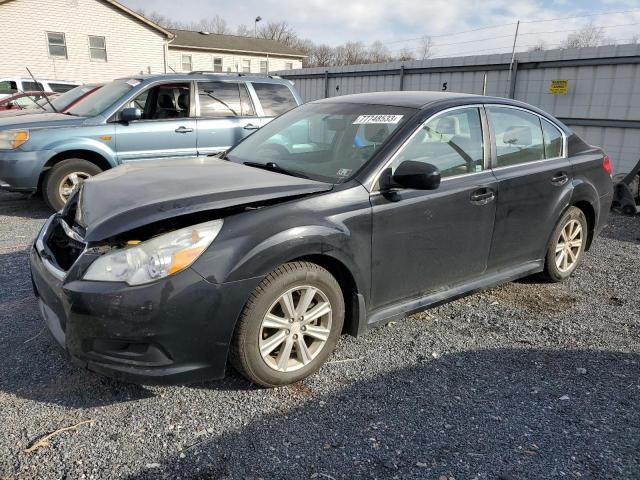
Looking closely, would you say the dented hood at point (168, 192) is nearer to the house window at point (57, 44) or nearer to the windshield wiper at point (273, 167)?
the windshield wiper at point (273, 167)

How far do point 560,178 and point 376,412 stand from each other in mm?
2719

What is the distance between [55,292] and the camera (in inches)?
102

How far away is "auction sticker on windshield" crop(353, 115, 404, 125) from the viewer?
344cm

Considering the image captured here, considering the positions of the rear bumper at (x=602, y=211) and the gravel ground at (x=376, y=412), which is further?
the rear bumper at (x=602, y=211)

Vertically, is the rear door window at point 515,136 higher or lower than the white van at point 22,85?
lower

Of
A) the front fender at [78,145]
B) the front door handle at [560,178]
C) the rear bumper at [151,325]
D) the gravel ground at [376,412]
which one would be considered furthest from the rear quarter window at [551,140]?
the front fender at [78,145]

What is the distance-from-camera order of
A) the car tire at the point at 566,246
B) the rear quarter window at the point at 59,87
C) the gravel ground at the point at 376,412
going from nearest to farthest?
the gravel ground at the point at 376,412, the car tire at the point at 566,246, the rear quarter window at the point at 59,87

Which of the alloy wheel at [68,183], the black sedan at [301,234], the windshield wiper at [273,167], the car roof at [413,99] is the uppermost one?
the car roof at [413,99]

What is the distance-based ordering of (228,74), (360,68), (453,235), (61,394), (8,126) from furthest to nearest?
(360,68) < (228,74) < (8,126) < (453,235) < (61,394)

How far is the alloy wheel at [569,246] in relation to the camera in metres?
4.54

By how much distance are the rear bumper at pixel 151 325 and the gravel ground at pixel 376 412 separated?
1.07 feet

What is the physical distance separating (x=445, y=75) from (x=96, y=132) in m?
8.20

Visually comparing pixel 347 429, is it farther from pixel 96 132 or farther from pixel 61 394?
pixel 96 132

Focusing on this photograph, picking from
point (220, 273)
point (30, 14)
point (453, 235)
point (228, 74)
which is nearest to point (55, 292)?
point (220, 273)
